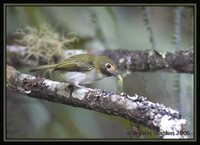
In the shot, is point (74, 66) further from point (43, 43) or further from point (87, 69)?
point (43, 43)

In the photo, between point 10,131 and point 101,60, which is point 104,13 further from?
point 101,60

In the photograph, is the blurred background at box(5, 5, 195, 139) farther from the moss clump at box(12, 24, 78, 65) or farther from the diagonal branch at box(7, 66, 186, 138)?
the diagonal branch at box(7, 66, 186, 138)

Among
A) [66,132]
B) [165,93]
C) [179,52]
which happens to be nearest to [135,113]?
[165,93]

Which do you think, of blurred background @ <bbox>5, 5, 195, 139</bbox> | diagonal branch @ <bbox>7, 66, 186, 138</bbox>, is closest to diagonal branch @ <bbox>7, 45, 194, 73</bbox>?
blurred background @ <bbox>5, 5, 195, 139</bbox>

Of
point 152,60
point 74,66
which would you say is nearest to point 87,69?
point 74,66

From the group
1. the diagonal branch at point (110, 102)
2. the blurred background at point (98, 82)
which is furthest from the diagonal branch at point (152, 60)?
the diagonal branch at point (110, 102)

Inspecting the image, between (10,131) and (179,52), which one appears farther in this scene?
(10,131)

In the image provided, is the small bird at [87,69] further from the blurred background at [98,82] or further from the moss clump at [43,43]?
the moss clump at [43,43]
